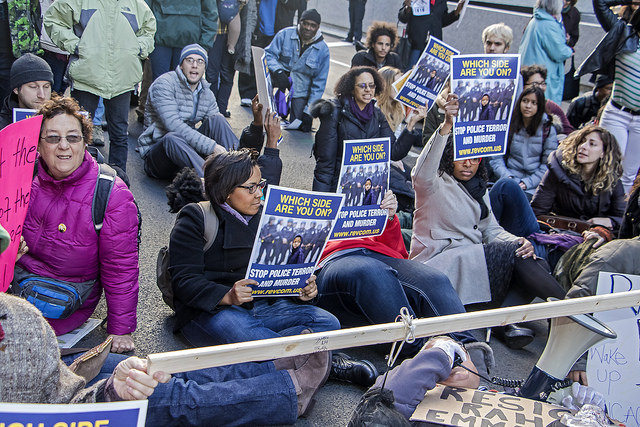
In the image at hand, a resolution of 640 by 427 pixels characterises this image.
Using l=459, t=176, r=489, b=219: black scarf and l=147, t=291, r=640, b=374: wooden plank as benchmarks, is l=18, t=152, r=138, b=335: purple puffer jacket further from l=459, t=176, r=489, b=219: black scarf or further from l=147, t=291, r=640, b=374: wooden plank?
l=459, t=176, r=489, b=219: black scarf

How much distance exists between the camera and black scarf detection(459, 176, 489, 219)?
4.64 m

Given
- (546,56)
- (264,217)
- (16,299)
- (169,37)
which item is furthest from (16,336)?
(546,56)

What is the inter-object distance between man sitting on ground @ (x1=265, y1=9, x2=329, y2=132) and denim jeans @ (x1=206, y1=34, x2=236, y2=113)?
513mm

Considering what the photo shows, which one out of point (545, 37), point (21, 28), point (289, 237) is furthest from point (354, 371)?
point (545, 37)

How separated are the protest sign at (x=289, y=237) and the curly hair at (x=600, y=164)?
266 centimetres

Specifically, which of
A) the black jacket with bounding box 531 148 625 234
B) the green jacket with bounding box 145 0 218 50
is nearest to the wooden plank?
the black jacket with bounding box 531 148 625 234

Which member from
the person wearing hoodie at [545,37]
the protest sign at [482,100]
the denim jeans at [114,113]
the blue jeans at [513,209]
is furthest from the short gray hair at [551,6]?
the denim jeans at [114,113]

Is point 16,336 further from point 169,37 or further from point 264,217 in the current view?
point 169,37

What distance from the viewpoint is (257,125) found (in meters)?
4.79

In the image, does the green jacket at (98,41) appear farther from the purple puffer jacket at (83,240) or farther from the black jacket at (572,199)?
the black jacket at (572,199)

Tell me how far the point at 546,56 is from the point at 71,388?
297 inches

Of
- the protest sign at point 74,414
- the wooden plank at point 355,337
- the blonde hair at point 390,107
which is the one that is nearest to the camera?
the protest sign at point 74,414

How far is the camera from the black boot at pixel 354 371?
11.9 feet

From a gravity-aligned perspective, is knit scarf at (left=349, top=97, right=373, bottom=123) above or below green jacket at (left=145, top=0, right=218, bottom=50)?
below
